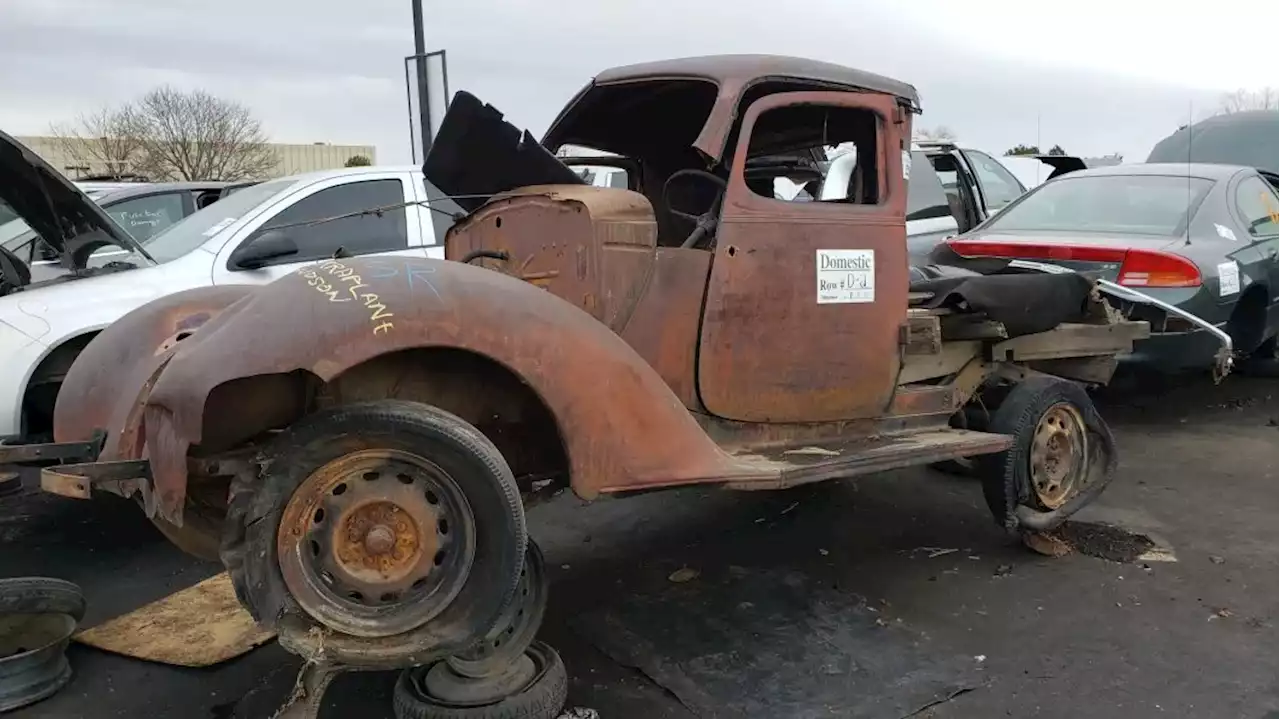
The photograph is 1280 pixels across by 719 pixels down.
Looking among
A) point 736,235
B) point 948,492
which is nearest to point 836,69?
point 736,235

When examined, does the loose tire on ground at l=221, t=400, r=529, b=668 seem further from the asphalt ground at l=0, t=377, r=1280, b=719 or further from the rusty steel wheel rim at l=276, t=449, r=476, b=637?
the asphalt ground at l=0, t=377, r=1280, b=719

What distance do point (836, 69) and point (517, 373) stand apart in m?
2.05

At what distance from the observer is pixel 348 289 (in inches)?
114

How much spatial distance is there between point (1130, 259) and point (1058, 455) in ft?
6.44

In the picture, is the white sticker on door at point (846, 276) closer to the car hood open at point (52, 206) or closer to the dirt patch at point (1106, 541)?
the dirt patch at point (1106, 541)

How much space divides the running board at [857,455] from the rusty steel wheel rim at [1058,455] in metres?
0.37

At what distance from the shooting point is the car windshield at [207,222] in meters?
5.76

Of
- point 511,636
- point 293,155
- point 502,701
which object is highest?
point 293,155

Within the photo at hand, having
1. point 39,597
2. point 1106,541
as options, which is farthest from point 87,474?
point 1106,541

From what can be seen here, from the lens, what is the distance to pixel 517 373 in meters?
2.98

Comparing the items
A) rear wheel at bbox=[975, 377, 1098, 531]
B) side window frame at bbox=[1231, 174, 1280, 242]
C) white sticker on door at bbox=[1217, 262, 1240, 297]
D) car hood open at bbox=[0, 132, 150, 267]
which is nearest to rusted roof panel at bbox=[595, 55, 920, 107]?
rear wheel at bbox=[975, 377, 1098, 531]

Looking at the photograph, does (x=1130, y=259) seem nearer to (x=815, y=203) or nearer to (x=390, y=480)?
(x=815, y=203)

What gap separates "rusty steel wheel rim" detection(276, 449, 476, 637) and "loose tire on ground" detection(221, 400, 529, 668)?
0.02m

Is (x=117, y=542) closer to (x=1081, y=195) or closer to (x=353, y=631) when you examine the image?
(x=353, y=631)
